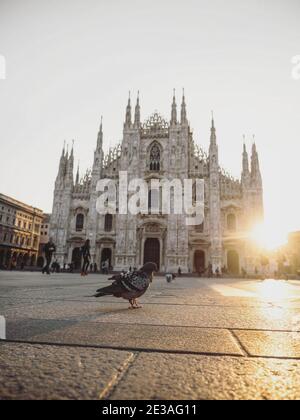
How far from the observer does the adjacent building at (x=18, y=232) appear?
108 ft

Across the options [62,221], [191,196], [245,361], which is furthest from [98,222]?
[245,361]

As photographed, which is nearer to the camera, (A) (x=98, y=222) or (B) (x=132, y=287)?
(B) (x=132, y=287)

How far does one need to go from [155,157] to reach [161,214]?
20.8 feet

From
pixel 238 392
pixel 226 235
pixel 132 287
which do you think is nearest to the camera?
pixel 238 392

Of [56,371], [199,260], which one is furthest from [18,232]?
[56,371]

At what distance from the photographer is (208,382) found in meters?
0.92

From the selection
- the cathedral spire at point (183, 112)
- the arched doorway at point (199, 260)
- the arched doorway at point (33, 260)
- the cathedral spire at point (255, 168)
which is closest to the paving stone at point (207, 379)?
the arched doorway at point (199, 260)

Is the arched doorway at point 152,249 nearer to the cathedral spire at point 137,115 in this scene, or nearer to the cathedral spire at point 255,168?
the cathedral spire at point 255,168

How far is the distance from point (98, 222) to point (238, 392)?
25270mm

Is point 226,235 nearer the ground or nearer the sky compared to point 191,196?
nearer the ground

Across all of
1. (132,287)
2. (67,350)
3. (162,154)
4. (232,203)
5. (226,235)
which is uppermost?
(162,154)

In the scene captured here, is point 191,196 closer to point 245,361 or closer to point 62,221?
point 62,221

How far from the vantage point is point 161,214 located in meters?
24.5

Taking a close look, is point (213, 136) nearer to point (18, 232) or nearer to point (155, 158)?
point (155, 158)
